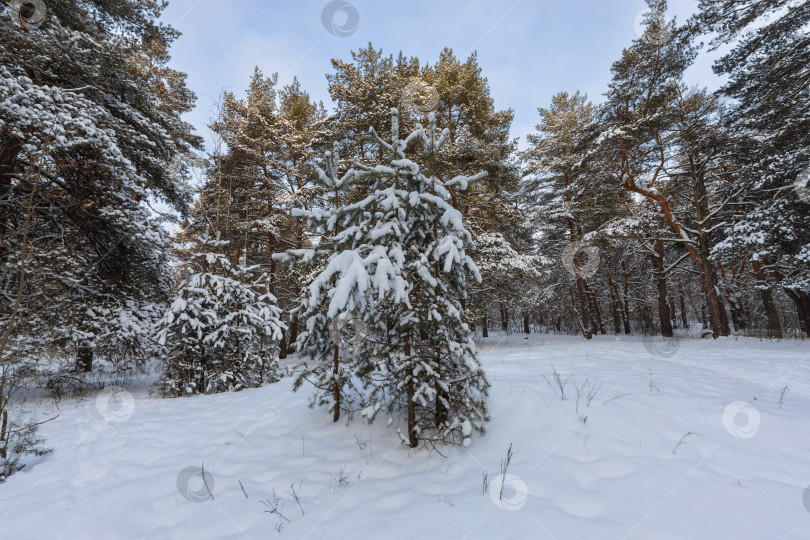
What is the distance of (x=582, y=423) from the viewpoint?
3.63 meters

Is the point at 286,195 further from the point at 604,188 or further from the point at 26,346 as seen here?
the point at 604,188

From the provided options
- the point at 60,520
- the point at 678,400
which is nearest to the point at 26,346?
the point at 60,520
